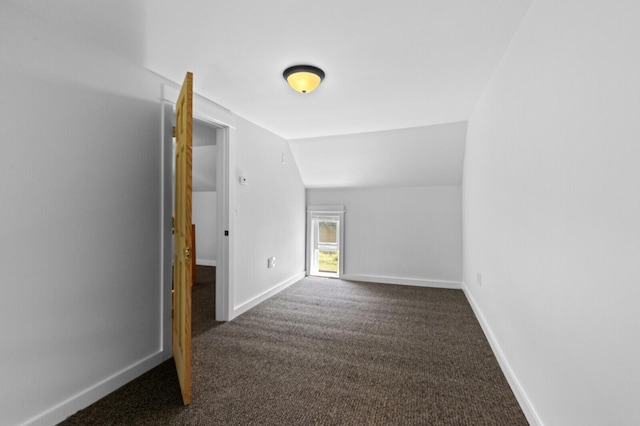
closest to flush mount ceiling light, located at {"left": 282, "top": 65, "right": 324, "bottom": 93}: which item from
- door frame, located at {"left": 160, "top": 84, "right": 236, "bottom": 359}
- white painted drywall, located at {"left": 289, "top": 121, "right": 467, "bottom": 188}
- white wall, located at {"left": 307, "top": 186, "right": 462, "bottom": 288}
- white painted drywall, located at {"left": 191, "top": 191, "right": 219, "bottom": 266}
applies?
door frame, located at {"left": 160, "top": 84, "right": 236, "bottom": 359}

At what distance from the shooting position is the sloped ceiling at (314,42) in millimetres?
1568

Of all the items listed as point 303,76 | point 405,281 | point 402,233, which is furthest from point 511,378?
point 402,233

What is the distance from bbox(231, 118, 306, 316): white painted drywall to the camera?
3.36 metres

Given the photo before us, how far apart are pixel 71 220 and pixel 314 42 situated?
1771mm

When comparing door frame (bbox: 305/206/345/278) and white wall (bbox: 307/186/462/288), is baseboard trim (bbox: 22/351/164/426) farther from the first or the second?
white wall (bbox: 307/186/462/288)

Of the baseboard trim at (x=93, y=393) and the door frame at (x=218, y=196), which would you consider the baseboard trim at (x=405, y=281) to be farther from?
the baseboard trim at (x=93, y=393)

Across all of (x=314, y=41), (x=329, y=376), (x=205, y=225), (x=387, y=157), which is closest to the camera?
(x=314, y=41)

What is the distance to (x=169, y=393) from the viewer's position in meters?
1.95

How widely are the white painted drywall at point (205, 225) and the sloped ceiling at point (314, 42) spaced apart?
12.4ft

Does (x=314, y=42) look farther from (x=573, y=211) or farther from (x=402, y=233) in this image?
(x=402, y=233)

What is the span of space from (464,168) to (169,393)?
3.99 m

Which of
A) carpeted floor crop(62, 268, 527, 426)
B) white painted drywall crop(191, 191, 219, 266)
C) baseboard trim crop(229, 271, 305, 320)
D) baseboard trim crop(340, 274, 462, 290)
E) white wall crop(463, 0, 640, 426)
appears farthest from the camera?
white painted drywall crop(191, 191, 219, 266)

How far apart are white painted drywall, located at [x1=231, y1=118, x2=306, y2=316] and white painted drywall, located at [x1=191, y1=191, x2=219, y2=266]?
2350mm

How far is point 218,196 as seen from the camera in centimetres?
318
